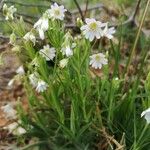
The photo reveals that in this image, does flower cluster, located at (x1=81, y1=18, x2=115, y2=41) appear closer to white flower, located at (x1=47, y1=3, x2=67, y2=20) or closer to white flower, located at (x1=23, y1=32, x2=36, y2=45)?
white flower, located at (x1=47, y1=3, x2=67, y2=20)

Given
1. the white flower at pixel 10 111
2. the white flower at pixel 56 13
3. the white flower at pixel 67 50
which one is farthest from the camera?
the white flower at pixel 10 111

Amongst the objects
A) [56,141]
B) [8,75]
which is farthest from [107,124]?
[8,75]

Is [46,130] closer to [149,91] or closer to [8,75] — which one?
[149,91]

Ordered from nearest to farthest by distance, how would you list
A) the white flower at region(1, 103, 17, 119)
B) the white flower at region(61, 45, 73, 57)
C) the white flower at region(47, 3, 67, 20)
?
the white flower at region(61, 45, 73, 57), the white flower at region(47, 3, 67, 20), the white flower at region(1, 103, 17, 119)

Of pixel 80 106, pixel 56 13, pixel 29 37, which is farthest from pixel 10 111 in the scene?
pixel 56 13

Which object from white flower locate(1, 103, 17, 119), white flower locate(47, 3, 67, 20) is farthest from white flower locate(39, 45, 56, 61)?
white flower locate(1, 103, 17, 119)

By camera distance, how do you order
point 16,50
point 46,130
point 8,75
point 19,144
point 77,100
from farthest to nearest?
point 8,75 < point 19,144 < point 46,130 < point 77,100 < point 16,50

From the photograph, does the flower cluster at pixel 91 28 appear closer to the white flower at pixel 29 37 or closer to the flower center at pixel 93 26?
the flower center at pixel 93 26

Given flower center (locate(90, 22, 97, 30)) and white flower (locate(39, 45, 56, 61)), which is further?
white flower (locate(39, 45, 56, 61))

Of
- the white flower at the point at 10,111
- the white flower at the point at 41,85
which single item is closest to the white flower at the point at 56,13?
the white flower at the point at 41,85

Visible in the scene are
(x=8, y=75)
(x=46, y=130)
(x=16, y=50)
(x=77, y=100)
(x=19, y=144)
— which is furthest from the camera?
(x=8, y=75)

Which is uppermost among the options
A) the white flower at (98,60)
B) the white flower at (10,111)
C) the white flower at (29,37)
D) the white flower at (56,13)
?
the white flower at (56,13)
